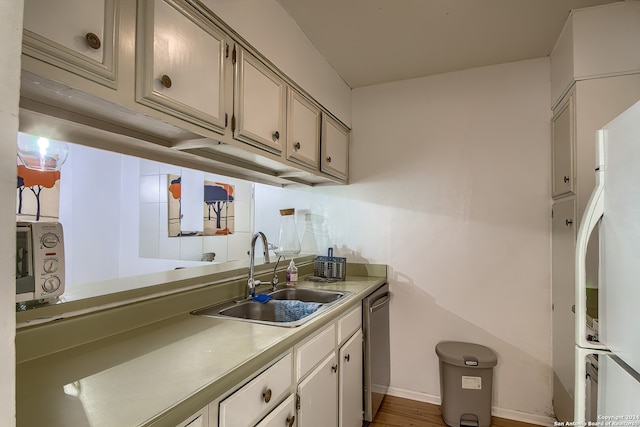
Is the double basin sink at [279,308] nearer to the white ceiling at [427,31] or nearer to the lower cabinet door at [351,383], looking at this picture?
the lower cabinet door at [351,383]

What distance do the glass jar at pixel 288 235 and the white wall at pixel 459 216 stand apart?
0.20 m

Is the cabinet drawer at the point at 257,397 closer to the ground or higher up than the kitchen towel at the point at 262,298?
closer to the ground

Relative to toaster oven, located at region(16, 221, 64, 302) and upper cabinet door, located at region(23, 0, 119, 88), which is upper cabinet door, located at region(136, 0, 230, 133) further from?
toaster oven, located at region(16, 221, 64, 302)

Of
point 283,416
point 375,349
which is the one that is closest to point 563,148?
point 375,349

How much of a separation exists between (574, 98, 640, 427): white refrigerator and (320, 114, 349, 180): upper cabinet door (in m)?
1.50

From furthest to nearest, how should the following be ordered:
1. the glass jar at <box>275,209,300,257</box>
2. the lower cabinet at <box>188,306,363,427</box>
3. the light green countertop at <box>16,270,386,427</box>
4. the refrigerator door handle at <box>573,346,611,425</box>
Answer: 1. the glass jar at <box>275,209,300,257</box>
2. the refrigerator door handle at <box>573,346,611,425</box>
3. the lower cabinet at <box>188,306,363,427</box>
4. the light green countertop at <box>16,270,386,427</box>

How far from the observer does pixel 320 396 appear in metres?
1.45

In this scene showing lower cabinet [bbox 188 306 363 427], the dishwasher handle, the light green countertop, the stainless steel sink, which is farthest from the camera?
the dishwasher handle

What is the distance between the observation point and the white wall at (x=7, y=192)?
392 millimetres

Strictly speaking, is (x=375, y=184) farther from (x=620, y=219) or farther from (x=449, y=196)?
(x=620, y=219)

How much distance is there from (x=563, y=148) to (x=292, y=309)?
1841 mm

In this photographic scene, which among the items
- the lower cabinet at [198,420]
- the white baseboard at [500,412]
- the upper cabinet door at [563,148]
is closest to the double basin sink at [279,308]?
the lower cabinet at [198,420]

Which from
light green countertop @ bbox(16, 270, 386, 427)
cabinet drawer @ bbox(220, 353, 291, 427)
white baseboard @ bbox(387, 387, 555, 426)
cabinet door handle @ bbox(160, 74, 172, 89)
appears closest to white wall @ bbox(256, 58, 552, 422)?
white baseboard @ bbox(387, 387, 555, 426)

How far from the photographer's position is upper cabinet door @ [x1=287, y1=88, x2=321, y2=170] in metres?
1.84
